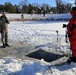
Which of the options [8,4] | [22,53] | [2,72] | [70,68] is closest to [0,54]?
[22,53]

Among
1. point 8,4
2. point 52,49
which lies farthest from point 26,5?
point 52,49

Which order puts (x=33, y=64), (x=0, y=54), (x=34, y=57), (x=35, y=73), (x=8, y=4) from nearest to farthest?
(x=35, y=73), (x=33, y=64), (x=34, y=57), (x=0, y=54), (x=8, y=4)

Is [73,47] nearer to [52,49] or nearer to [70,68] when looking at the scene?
[70,68]

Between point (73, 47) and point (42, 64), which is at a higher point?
point (73, 47)

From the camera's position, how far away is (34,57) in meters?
8.84

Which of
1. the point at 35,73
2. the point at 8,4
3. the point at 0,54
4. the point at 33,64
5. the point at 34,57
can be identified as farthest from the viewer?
the point at 8,4

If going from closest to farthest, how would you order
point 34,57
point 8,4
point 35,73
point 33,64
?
point 35,73, point 33,64, point 34,57, point 8,4

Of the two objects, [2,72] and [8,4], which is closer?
[2,72]

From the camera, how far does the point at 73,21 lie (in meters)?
6.85

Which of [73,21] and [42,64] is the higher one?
[73,21]

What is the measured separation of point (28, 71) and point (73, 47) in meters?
1.50

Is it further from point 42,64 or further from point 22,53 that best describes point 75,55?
point 22,53

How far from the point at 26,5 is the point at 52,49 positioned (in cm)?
8391

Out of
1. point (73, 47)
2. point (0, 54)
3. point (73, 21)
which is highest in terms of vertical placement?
point (73, 21)
